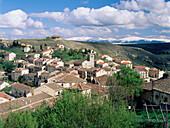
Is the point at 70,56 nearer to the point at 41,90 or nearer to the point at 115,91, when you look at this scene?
the point at 41,90

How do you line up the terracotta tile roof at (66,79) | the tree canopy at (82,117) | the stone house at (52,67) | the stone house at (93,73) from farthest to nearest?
the stone house at (52,67)
the stone house at (93,73)
the terracotta tile roof at (66,79)
the tree canopy at (82,117)

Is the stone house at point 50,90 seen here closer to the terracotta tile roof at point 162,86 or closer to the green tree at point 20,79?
the terracotta tile roof at point 162,86

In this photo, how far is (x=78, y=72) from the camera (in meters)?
58.8

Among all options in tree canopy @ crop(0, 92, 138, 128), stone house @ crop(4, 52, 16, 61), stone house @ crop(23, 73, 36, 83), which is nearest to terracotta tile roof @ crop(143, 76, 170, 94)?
tree canopy @ crop(0, 92, 138, 128)

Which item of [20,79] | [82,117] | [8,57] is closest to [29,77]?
[20,79]

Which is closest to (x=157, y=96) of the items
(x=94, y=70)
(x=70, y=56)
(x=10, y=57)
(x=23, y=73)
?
(x=94, y=70)

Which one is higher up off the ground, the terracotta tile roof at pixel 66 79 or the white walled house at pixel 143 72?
the terracotta tile roof at pixel 66 79

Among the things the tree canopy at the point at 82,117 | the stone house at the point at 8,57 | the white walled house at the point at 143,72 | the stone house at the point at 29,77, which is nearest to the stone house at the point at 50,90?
the stone house at the point at 29,77

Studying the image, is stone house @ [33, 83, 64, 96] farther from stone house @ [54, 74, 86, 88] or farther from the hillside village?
stone house @ [54, 74, 86, 88]

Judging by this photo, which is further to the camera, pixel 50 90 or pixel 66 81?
pixel 66 81

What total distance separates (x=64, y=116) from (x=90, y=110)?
87.2 inches

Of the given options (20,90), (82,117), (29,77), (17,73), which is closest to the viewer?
(82,117)

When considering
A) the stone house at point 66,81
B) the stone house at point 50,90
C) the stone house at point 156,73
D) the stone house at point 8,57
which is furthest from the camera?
the stone house at point 8,57

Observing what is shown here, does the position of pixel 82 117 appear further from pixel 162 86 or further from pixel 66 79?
pixel 66 79
